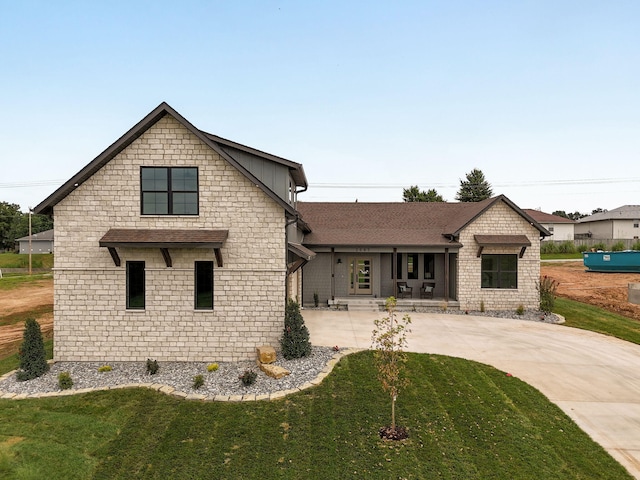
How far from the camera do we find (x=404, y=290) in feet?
67.8

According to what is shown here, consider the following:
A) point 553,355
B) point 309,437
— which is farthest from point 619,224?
point 309,437

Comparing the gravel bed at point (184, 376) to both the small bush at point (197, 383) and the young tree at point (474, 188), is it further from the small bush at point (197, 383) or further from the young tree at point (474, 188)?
the young tree at point (474, 188)

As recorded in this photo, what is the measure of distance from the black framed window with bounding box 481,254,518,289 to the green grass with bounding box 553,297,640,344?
2.93 meters

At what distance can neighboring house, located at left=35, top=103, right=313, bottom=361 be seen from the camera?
436 inches

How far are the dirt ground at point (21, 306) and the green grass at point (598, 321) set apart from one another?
2425cm

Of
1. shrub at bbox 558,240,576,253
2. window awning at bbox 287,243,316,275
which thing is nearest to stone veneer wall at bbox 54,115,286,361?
window awning at bbox 287,243,316,275

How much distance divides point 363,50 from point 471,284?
16.0m

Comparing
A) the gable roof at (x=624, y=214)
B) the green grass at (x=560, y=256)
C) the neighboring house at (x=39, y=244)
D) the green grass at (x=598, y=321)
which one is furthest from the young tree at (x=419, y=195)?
the neighboring house at (x=39, y=244)

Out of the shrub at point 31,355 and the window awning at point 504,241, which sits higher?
the window awning at point 504,241

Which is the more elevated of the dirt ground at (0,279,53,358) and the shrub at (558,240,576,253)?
the shrub at (558,240,576,253)

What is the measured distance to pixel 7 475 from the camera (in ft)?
18.3

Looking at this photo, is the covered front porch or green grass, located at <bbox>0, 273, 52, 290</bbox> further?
green grass, located at <bbox>0, 273, 52, 290</bbox>

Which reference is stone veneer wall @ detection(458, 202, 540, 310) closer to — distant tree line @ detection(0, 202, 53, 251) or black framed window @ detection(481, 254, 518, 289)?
black framed window @ detection(481, 254, 518, 289)

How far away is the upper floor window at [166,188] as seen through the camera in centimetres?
Answer: 1122
